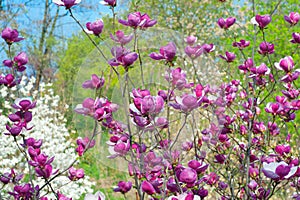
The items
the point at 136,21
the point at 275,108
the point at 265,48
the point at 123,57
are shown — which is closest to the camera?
the point at 123,57

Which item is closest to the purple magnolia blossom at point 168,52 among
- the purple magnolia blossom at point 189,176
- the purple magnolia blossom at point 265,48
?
the purple magnolia blossom at point 189,176

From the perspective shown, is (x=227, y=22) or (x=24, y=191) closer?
(x=24, y=191)

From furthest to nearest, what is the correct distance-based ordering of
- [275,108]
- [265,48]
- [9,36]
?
1. [265,48]
2. [275,108]
3. [9,36]

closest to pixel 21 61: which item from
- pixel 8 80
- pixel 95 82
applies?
pixel 8 80

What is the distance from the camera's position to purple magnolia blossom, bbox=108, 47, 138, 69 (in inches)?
43.0

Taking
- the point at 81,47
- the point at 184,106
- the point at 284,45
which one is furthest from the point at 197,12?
the point at 184,106

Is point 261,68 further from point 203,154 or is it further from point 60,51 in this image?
point 60,51

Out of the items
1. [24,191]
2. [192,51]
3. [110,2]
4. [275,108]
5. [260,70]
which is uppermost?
[110,2]

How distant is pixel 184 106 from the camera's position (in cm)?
100

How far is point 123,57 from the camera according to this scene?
1101 millimetres

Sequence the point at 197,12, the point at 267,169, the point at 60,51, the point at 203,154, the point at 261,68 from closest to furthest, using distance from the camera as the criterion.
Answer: the point at 267,169
the point at 203,154
the point at 261,68
the point at 197,12
the point at 60,51

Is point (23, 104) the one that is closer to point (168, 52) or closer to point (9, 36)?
point (9, 36)

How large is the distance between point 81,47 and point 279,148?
406 inches

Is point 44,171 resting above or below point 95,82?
below
